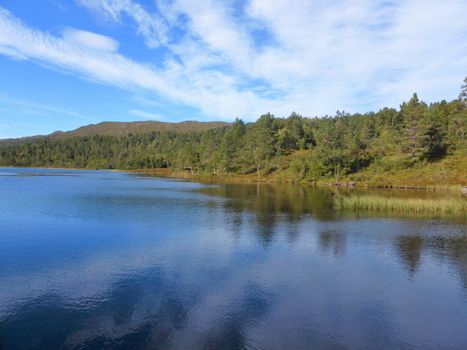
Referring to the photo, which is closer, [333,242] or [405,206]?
[333,242]

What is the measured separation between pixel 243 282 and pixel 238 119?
149m

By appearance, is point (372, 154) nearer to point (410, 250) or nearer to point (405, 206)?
point (405, 206)

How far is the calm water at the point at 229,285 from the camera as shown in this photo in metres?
14.9

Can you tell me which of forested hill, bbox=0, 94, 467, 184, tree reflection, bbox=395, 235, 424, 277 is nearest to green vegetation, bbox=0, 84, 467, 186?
forested hill, bbox=0, 94, 467, 184

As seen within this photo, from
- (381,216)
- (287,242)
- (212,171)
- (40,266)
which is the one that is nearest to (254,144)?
(212,171)

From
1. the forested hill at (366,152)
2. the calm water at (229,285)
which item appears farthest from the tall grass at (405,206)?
the forested hill at (366,152)

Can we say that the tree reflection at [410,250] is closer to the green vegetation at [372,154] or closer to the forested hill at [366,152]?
the green vegetation at [372,154]

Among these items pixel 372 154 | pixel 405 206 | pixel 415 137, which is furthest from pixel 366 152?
pixel 405 206

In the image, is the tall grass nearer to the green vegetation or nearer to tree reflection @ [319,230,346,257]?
tree reflection @ [319,230,346,257]

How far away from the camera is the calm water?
48.8ft

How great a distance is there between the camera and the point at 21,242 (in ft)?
94.9

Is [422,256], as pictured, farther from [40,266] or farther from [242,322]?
[40,266]

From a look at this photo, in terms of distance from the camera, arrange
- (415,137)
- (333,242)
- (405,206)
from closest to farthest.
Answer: (333,242) < (405,206) < (415,137)

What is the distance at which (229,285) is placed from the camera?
20422 mm
